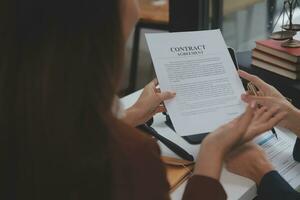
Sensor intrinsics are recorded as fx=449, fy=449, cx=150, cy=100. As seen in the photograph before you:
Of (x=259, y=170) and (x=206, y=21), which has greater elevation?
(x=206, y=21)

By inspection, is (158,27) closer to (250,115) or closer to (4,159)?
(250,115)

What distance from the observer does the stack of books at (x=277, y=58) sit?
1.36 meters

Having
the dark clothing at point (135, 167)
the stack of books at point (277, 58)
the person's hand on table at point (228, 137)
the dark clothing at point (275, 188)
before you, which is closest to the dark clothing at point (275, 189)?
the dark clothing at point (275, 188)

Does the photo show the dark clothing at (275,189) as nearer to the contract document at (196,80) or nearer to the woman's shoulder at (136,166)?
the contract document at (196,80)

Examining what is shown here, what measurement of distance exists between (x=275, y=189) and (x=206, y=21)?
802 millimetres

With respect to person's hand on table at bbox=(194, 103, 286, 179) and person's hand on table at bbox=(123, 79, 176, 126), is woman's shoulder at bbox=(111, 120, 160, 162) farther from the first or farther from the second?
person's hand on table at bbox=(123, 79, 176, 126)

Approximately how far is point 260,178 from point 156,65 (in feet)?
1.30

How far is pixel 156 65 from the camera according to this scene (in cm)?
120

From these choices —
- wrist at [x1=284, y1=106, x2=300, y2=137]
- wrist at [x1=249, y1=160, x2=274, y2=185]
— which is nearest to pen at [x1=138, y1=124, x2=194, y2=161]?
wrist at [x1=249, y1=160, x2=274, y2=185]

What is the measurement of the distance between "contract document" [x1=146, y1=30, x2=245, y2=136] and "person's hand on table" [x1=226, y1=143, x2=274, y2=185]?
0.09 m

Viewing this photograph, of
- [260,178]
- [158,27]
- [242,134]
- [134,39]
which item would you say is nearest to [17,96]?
[242,134]

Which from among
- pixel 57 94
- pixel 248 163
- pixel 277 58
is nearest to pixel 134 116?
pixel 248 163

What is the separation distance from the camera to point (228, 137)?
948 millimetres

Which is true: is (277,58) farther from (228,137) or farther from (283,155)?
(228,137)
